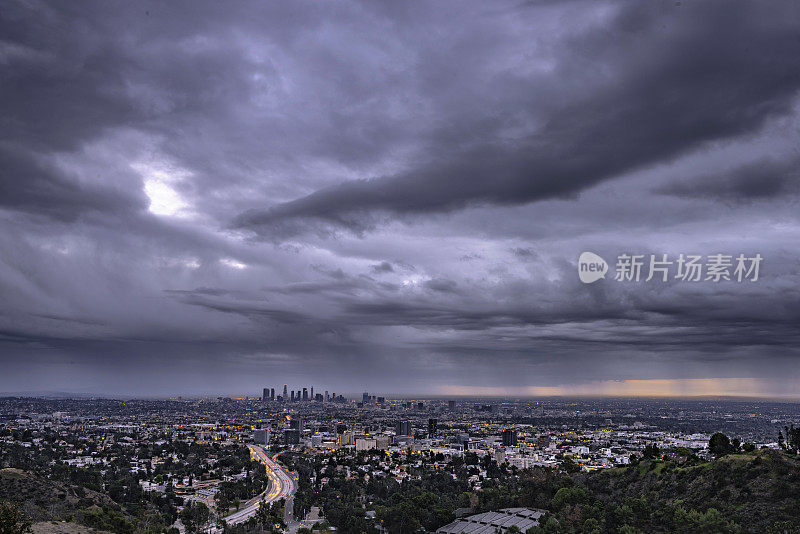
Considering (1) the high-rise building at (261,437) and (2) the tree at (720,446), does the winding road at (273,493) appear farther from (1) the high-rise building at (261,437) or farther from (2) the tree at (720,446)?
(2) the tree at (720,446)

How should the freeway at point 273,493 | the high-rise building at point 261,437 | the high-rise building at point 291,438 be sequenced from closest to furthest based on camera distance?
the freeway at point 273,493 → the high-rise building at point 291,438 → the high-rise building at point 261,437

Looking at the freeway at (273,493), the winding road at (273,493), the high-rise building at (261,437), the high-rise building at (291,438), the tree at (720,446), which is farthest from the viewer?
the high-rise building at (261,437)

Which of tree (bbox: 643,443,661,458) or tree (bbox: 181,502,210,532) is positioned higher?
tree (bbox: 643,443,661,458)

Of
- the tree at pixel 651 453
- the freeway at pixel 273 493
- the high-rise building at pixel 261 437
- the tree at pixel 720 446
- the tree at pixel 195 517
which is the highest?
the tree at pixel 720 446

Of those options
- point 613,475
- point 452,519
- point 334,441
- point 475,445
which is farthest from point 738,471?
point 334,441

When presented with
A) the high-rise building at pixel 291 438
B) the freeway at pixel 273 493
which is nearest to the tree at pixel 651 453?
the freeway at pixel 273 493

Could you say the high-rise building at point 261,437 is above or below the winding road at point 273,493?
below

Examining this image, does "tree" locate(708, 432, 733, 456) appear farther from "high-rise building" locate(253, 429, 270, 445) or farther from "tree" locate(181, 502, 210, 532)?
"high-rise building" locate(253, 429, 270, 445)

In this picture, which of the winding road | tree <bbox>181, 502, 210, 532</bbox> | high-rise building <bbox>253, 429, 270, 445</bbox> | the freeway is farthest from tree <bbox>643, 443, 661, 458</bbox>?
high-rise building <bbox>253, 429, 270, 445</bbox>

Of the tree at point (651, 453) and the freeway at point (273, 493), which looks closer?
the tree at point (651, 453)
